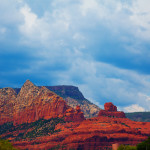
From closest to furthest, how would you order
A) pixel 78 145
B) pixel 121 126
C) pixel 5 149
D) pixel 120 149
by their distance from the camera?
pixel 5 149 < pixel 120 149 < pixel 78 145 < pixel 121 126

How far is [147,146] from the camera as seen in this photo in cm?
11181

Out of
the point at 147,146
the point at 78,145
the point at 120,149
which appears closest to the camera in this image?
the point at 147,146

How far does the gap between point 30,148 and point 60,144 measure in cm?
1864

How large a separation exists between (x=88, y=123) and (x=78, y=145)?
22744 mm

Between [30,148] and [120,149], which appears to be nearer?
[120,149]

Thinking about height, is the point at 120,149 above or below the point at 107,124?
below

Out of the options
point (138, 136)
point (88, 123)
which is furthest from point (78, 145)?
point (138, 136)

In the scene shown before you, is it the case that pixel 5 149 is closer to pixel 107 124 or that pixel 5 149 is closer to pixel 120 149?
pixel 120 149

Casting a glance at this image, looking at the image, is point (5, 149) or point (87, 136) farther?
point (87, 136)

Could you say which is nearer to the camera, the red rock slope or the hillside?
the hillside

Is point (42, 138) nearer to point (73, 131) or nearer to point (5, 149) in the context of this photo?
point (73, 131)

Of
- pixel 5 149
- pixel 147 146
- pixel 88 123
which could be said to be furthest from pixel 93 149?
pixel 5 149

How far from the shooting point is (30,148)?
19000 centimetres

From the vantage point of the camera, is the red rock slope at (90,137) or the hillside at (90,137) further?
the red rock slope at (90,137)
